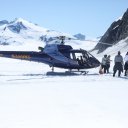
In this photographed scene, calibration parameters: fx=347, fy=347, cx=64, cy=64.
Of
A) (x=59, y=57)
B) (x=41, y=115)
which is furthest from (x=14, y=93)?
(x=59, y=57)

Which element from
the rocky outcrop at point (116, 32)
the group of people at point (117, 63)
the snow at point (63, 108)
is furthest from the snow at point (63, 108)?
the rocky outcrop at point (116, 32)

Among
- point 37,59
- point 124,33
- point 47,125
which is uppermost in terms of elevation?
point 124,33

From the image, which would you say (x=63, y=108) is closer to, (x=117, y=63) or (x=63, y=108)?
(x=63, y=108)

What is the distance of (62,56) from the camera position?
2448 centimetres

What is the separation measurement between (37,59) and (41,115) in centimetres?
1591

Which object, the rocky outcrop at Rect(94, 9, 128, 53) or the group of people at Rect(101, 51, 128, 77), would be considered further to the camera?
the rocky outcrop at Rect(94, 9, 128, 53)

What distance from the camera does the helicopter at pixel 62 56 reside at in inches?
949

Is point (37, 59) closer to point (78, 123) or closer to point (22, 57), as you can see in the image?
point (22, 57)

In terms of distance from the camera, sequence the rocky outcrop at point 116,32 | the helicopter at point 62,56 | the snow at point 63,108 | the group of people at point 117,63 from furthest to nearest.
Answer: the rocky outcrop at point 116,32 < the helicopter at point 62,56 < the group of people at point 117,63 < the snow at point 63,108

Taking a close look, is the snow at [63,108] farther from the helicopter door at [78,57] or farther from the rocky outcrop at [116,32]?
the rocky outcrop at [116,32]

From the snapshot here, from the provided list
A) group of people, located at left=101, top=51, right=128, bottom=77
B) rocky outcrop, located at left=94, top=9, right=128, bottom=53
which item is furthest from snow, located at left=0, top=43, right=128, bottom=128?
rocky outcrop, located at left=94, top=9, right=128, bottom=53

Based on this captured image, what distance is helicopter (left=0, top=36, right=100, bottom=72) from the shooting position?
79.1 ft

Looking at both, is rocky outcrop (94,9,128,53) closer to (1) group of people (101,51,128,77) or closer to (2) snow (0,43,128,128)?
(1) group of people (101,51,128,77)

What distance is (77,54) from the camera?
24469mm
